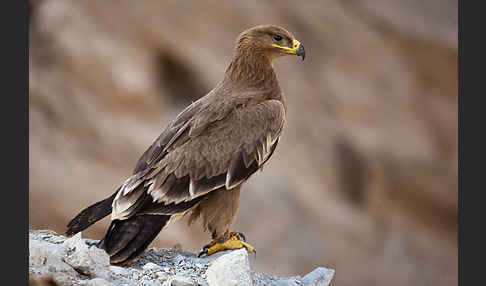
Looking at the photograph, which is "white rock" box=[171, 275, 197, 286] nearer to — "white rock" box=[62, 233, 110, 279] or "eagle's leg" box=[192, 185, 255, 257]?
"white rock" box=[62, 233, 110, 279]

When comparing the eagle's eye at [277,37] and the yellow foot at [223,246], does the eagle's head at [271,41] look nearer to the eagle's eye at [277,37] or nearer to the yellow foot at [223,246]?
the eagle's eye at [277,37]

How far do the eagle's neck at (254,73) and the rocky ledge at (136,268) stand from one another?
1298 millimetres

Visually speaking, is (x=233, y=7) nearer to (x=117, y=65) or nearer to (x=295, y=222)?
(x=117, y=65)

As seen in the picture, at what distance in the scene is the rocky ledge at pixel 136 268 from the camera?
352 cm

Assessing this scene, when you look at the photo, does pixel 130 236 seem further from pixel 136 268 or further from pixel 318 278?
pixel 318 278

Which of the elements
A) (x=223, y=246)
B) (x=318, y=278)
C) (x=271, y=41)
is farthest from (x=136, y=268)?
(x=271, y=41)

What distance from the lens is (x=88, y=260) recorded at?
3.66 meters

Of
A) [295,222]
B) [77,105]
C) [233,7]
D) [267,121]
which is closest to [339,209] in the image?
[295,222]

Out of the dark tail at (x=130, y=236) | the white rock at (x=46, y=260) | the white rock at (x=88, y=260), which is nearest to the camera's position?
the white rock at (x=46, y=260)

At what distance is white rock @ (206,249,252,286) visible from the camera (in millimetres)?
3930

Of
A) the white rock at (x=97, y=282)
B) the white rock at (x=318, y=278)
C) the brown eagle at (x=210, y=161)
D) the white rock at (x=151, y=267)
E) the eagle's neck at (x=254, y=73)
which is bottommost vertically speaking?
the white rock at (x=318, y=278)

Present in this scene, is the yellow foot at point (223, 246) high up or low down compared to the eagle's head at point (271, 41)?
down

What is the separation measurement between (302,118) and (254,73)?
7.41m

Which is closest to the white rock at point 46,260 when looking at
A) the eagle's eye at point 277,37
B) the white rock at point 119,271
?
the white rock at point 119,271
